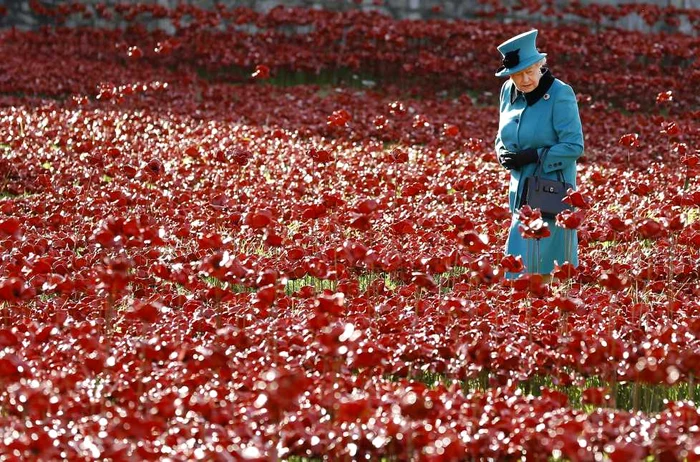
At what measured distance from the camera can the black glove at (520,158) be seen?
6.50 m

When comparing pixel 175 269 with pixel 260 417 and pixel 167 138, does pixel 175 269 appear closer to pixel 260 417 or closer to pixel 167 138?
pixel 260 417

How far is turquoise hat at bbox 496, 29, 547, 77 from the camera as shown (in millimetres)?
6246

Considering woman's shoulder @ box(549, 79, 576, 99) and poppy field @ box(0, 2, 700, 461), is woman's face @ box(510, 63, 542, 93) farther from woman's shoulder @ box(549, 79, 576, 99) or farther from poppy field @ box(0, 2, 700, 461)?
poppy field @ box(0, 2, 700, 461)

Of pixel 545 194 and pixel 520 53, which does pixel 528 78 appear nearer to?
pixel 520 53

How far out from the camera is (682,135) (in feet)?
42.1

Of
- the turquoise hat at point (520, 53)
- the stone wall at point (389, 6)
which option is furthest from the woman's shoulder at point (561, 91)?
the stone wall at point (389, 6)

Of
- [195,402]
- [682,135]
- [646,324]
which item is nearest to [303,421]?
[195,402]

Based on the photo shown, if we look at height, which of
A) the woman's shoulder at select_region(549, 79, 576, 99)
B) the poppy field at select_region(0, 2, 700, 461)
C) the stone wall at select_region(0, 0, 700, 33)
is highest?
the stone wall at select_region(0, 0, 700, 33)

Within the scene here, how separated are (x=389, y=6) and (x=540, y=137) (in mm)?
11156

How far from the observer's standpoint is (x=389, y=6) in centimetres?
1731

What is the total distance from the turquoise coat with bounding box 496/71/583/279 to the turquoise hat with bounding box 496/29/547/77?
276 millimetres

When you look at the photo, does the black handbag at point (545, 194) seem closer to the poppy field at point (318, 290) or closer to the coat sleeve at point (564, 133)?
the coat sleeve at point (564, 133)

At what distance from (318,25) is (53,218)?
987 centimetres

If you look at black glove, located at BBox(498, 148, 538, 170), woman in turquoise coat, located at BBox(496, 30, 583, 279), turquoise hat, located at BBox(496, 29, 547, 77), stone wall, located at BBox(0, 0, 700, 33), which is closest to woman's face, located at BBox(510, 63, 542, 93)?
woman in turquoise coat, located at BBox(496, 30, 583, 279)
